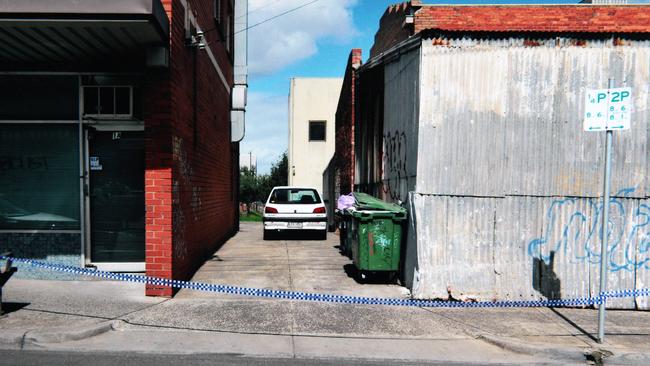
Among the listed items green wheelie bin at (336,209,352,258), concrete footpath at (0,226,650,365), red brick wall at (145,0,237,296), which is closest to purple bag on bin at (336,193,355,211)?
green wheelie bin at (336,209,352,258)

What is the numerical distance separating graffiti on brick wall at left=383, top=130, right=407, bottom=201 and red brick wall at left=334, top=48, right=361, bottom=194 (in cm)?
484

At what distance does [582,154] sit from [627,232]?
4.27 feet

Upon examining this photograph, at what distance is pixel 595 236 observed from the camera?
6.78 m

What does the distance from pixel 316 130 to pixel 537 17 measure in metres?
18.6

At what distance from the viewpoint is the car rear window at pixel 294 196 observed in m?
13.5

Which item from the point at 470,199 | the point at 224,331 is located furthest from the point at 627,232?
the point at 224,331

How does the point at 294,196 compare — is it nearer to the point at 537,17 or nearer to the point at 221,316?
the point at 221,316

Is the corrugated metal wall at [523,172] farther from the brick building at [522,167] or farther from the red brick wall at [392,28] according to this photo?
the red brick wall at [392,28]

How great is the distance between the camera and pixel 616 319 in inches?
244

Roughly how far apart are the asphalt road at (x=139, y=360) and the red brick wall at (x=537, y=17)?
1011 cm

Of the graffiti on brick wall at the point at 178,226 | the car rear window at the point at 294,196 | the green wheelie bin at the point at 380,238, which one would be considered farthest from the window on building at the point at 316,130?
the graffiti on brick wall at the point at 178,226

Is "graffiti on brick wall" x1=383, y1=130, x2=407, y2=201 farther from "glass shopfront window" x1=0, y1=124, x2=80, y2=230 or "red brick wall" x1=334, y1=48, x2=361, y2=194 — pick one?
"glass shopfront window" x1=0, y1=124, x2=80, y2=230

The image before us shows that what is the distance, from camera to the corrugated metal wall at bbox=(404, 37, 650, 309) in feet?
22.2

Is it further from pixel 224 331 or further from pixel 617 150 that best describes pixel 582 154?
pixel 224 331
